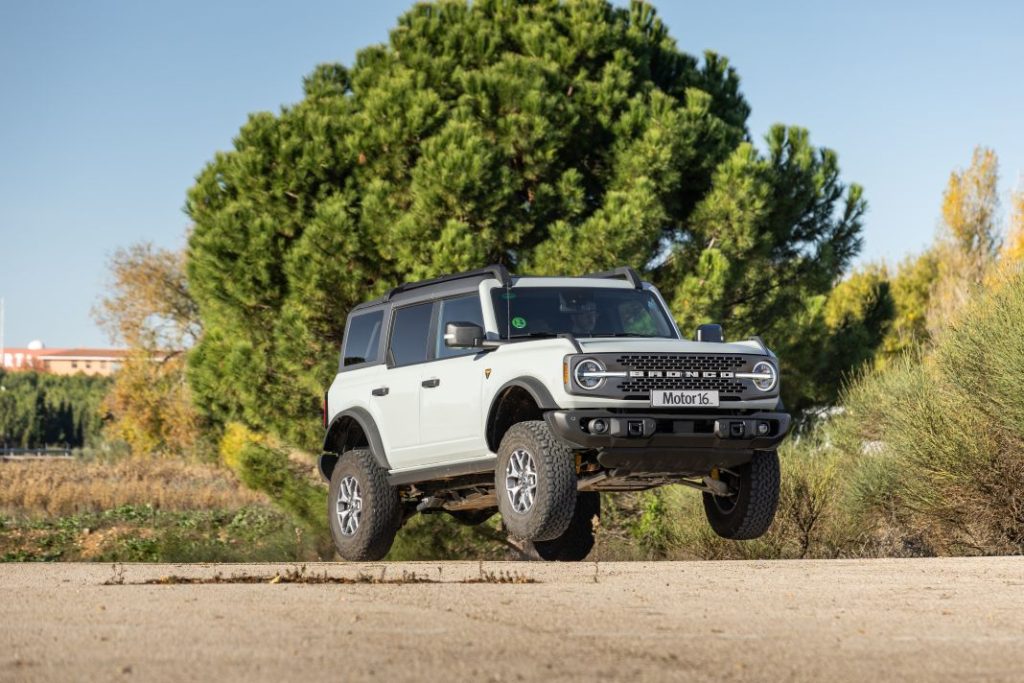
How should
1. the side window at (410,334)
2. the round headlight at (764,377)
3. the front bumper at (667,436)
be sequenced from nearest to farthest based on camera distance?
the front bumper at (667,436), the round headlight at (764,377), the side window at (410,334)

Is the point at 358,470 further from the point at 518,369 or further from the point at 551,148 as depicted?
the point at 551,148

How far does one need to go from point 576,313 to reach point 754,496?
211 cm

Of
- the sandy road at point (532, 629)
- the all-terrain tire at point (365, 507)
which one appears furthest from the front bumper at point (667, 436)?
the all-terrain tire at point (365, 507)

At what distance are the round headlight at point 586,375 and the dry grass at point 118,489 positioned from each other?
88.3 feet

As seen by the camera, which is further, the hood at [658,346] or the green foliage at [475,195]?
the green foliage at [475,195]

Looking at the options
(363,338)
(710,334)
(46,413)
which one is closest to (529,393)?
(710,334)

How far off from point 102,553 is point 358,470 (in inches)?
586

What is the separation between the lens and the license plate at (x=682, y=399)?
11359mm

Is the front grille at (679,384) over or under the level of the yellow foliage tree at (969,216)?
under

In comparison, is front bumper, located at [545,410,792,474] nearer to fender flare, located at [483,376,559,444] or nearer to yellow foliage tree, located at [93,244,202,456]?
fender flare, located at [483,376,559,444]

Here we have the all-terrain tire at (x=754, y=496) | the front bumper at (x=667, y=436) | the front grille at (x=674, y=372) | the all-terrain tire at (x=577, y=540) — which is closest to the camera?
the front bumper at (x=667, y=436)

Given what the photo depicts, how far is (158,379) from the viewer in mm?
51406

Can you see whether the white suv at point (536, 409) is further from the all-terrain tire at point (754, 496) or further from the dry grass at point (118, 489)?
the dry grass at point (118, 489)

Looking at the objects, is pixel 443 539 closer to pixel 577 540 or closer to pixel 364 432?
pixel 577 540
